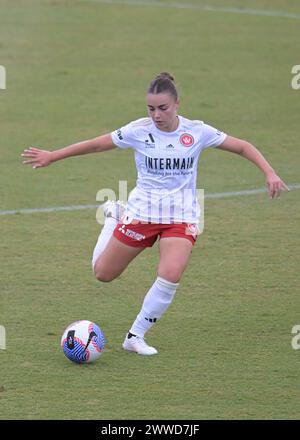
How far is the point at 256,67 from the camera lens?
2228cm

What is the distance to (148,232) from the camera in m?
9.02

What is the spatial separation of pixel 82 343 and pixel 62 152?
1510 millimetres

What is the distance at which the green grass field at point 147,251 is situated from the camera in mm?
8102

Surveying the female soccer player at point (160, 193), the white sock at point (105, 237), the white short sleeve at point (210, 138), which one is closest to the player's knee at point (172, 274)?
the female soccer player at point (160, 193)

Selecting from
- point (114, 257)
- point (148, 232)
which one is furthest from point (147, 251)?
point (148, 232)

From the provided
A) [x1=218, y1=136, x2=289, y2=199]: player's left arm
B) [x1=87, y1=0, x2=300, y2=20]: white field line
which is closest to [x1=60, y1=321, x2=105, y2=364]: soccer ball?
[x1=218, y1=136, x2=289, y2=199]: player's left arm

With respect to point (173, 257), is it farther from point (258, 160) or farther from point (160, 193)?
point (258, 160)

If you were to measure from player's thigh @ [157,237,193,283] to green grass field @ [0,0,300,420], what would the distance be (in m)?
0.64

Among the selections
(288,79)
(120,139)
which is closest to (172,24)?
(288,79)

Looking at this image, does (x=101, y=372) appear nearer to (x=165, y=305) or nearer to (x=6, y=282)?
(x=165, y=305)

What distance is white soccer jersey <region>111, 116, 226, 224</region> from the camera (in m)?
8.95

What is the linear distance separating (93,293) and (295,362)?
244 cm

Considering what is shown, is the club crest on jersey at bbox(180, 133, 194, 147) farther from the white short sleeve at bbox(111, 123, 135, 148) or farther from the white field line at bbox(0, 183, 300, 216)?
the white field line at bbox(0, 183, 300, 216)

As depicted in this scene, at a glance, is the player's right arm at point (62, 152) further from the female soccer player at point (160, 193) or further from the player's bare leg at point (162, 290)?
the player's bare leg at point (162, 290)
